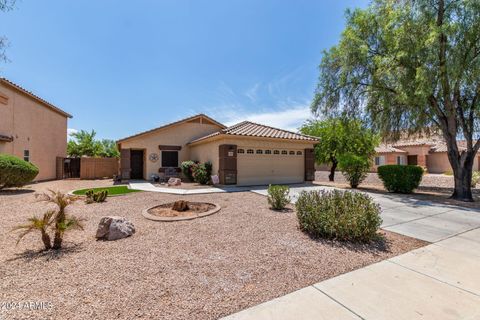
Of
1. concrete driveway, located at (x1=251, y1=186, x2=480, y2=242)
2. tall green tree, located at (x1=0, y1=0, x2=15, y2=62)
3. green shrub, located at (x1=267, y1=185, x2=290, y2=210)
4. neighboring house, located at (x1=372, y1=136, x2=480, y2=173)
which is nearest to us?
tall green tree, located at (x1=0, y1=0, x2=15, y2=62)

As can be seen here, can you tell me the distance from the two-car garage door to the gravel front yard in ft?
27.1

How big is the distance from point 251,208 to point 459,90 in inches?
446

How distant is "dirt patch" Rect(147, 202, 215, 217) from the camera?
707 centimetres

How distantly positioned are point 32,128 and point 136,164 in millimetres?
7554

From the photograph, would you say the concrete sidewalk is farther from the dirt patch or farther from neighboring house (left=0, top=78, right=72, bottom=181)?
neighboring house (left=0, top=78, right=72, bottom=181)

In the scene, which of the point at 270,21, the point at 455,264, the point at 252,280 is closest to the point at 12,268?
the point at 252,280

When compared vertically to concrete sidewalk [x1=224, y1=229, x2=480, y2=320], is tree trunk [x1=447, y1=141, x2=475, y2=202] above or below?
above

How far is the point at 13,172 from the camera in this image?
443 inches

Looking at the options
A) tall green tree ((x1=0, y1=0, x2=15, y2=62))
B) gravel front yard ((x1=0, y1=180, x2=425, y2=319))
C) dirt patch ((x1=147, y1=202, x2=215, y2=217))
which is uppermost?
tall green tree ((x1=0, y1=0, x2=15, y2=62))

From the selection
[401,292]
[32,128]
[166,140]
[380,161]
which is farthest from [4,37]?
[380,161]

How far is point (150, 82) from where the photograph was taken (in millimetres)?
16234

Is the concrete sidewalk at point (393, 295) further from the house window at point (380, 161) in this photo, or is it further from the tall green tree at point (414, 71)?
the house window at point (380, 161)

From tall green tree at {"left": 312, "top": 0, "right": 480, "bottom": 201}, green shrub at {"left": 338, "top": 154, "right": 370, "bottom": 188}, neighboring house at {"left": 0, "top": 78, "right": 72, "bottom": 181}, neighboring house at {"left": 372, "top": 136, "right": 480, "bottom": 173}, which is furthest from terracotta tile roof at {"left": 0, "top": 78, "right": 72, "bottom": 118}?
neighboring house at {"left": 372, "top": 136, "right": 480, "bottom": 173}

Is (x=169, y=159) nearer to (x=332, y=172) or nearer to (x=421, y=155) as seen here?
(x=332, y=172)
